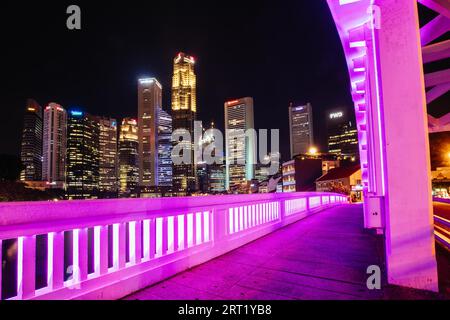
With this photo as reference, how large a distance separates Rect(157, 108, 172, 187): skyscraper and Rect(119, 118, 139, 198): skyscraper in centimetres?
1482

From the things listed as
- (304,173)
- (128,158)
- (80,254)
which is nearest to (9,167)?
(80,254)

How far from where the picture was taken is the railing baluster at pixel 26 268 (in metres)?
2.02

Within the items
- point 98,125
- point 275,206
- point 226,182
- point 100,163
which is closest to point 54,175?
point 100,163

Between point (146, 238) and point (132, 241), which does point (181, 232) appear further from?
point (132, 241)

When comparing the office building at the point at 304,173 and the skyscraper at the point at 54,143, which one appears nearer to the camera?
the office building at the point at 304,173

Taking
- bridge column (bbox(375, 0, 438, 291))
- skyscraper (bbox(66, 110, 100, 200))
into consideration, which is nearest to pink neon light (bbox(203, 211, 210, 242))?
bridge column (bbox(375, 0, 438, 291))

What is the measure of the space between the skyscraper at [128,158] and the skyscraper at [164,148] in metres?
14.8

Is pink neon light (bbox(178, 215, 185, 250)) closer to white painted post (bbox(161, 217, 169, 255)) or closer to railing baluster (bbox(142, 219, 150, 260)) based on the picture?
white painted post (bbox(161, 217, 169, 255))

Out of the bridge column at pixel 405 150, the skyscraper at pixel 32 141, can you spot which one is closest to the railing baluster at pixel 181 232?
the bridge column at pixel 405 150

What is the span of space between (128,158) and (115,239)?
6787 inches

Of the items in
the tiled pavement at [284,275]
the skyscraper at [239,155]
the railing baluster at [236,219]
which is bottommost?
the tiled pavement at [284,275]

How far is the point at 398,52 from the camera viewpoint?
3.07 metres

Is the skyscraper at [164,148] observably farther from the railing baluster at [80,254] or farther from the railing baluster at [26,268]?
the railing baluster at [26,268]

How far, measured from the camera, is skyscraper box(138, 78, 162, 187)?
157375 mm
